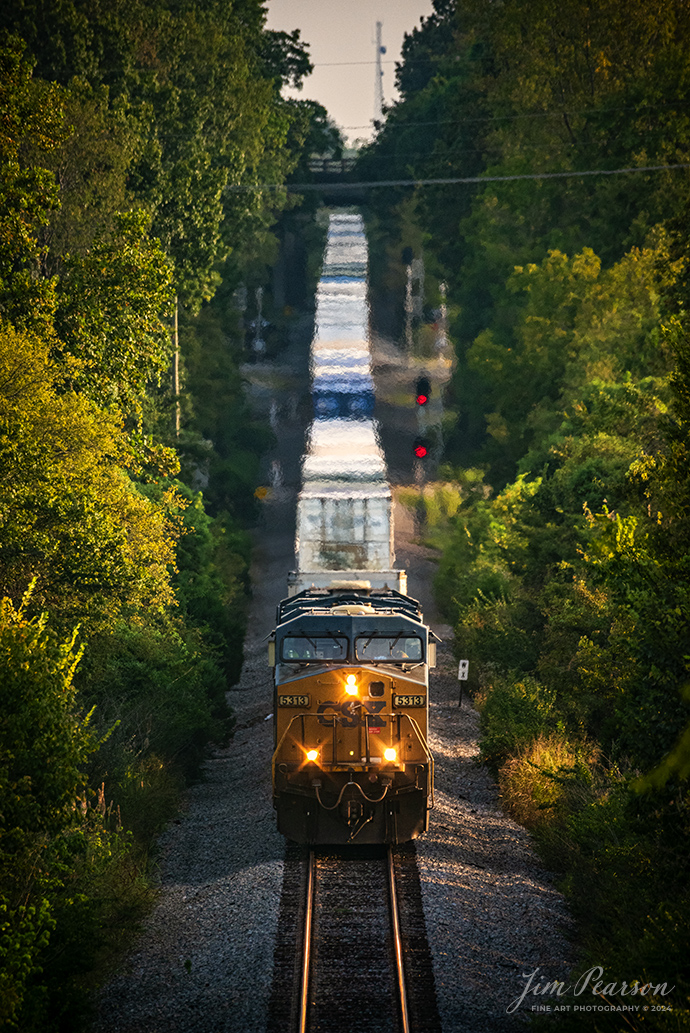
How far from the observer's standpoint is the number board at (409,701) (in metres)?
19.9

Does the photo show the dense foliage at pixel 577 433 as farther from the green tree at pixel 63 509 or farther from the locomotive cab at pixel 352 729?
the green tree at pixel 63 509

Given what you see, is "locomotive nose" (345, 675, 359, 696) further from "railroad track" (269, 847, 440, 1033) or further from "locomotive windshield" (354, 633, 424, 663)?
"railroad track" (269, 847, 440, 1033)

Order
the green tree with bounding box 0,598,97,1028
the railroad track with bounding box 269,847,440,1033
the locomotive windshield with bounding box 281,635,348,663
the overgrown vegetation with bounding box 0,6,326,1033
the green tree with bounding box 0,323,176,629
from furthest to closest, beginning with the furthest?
1. the green tree with bounding box 0,323,176,629
2. the locomotive windshield with bounding box 281,635,348,663
3. the overgrown vegetation with bounding box 0,6,326,1033
4. the green tree with bounding box 0,598,97,1028
5. the railroad track with bounding box 269,847,440,1033

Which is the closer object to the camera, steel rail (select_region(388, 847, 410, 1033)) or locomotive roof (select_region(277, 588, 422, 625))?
steel rail (select_region(388, 847, 410, 1033))

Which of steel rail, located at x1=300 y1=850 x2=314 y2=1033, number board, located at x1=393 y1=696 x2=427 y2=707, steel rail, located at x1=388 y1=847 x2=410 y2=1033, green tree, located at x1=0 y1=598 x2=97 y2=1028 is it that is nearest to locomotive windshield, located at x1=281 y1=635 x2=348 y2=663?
number board, located at x1=393 y1=696 x2=427 y2=707

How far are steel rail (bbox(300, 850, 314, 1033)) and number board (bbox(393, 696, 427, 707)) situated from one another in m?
3.07

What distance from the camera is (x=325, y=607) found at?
70.5 feet

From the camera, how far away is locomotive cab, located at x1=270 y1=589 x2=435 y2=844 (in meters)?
19.8

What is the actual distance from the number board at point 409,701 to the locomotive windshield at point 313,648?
45.3 inches

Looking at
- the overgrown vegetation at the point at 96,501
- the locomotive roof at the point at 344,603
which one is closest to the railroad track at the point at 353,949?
the overgrown vegetation at the point at 96,501

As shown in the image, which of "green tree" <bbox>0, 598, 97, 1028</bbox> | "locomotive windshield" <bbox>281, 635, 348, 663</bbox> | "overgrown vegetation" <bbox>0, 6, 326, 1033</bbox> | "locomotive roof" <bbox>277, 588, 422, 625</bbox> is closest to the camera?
"green tree" <bbox>0, 598, 97, 1028</bbox>

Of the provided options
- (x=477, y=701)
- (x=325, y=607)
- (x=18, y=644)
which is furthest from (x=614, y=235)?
(x=18, y=644)

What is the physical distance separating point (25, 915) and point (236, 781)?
40.2 ft

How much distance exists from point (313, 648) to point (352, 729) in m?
1.55
